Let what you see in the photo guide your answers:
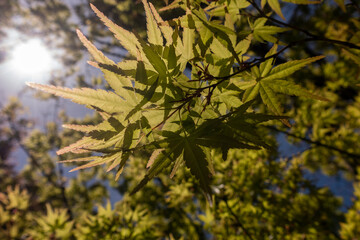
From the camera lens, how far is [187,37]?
2.10ft

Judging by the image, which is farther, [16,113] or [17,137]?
[16,113]

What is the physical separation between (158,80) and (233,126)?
0.93ft

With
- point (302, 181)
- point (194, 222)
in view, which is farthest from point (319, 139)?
point (194, 222)

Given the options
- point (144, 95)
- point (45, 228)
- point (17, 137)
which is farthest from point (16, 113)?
point (144, 95)

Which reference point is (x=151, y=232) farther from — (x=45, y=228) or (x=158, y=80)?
(x=158, y=80)

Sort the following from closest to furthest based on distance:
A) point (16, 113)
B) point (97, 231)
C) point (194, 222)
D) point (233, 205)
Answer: point (97, 231), point (233, 205), point (194, 222), point (16, 113)

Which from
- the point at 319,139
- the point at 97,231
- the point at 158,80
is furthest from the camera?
the point at 319,139

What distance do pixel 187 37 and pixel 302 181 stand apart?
3.01m

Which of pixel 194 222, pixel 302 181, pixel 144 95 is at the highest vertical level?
pixel 144 95

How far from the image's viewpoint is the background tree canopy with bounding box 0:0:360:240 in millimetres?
575

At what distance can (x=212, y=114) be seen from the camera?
706 mm

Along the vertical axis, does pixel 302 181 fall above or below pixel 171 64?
below

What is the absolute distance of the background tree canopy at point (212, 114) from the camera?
575mm

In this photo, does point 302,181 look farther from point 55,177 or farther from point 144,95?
point 55,177
